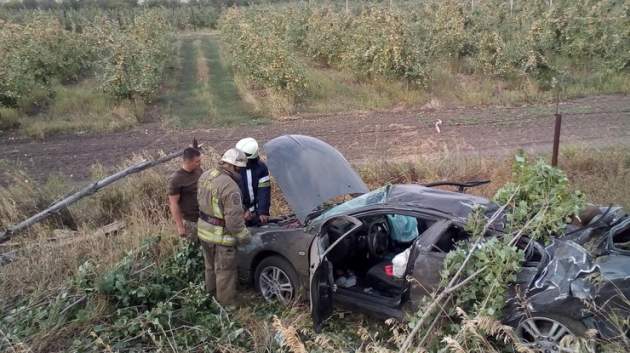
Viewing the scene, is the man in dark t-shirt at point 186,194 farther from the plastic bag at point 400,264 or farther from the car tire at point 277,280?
the plastic bag at point 400,264

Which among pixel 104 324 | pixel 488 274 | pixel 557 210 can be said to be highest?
pixel 557 210

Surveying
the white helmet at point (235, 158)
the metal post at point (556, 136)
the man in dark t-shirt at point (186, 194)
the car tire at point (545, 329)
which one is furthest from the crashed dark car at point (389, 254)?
the metal post at point (556, 136)

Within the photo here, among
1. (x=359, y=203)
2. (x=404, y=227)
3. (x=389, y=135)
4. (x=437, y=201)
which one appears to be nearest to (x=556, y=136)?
(x=404, y=227)

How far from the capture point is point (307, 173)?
620cm

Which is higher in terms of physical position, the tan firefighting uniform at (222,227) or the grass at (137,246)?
the tan firefighting uniform at (222,227)

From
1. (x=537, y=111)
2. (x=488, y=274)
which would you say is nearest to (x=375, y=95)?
(x=537, y=111)

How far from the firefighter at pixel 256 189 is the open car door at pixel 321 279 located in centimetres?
134

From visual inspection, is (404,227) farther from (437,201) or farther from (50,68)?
(50,68)

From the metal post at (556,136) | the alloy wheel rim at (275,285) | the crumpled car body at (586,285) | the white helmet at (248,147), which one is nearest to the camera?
the crumpled car body at (586,285)

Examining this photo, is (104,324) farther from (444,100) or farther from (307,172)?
(444,100)

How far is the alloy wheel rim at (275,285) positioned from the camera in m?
5.62

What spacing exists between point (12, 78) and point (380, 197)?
533 inches

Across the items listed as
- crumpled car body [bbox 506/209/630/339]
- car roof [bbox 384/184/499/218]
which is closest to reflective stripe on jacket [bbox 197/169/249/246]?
car roof [bbox 384/184/499/218]

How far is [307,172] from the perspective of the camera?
20.4 ft
